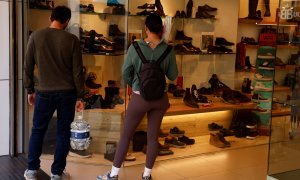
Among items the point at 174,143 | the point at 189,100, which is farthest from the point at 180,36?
the point at 174,143

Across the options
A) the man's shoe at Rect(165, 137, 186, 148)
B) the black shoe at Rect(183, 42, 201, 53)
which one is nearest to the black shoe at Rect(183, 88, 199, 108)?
the man's shoe at Rect(165, 137, 186, 148)

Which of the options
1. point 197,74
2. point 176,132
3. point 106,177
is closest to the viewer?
point 106,177

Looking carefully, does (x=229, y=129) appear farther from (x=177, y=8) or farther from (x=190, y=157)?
(x=177, y=8)

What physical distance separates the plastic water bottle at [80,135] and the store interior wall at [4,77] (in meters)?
0.80

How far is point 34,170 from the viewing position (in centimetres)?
387

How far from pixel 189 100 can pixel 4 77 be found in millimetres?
2512

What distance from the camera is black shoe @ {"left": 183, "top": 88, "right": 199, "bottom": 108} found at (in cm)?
576

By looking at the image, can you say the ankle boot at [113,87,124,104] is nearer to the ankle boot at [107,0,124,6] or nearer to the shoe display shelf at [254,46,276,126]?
the ankle boot at [107,0,124,6]

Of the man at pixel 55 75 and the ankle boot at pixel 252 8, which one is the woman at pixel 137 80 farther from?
the ankle boot at pixel 252 8

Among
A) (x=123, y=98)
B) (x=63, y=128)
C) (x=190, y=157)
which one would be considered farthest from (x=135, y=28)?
(x=63, y=128)

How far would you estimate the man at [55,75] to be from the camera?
3.61m

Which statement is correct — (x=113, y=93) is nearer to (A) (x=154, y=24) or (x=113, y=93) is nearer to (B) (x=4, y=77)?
(B) (x=4, y=77)

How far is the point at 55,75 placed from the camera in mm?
3646

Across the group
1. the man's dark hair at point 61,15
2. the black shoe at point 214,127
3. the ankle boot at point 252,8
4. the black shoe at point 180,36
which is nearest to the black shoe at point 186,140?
the black shoe at point 214,127
